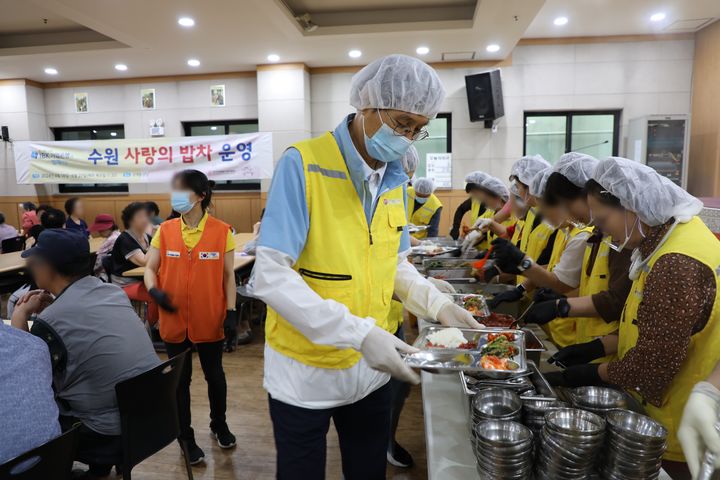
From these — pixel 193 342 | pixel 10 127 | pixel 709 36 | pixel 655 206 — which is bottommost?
pixel 193 342

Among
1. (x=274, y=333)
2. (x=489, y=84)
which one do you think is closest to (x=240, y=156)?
(x=489, y=84)

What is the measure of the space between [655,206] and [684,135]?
5839mm

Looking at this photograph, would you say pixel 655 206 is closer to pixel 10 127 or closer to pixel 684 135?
pixel 684 135

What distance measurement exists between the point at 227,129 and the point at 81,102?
2.55 m

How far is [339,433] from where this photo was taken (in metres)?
1.32

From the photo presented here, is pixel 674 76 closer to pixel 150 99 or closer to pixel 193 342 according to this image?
pixel 193 342

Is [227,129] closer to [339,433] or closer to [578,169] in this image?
[578,169]

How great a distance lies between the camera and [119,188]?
7766 millimetres

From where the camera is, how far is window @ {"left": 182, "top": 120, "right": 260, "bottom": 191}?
24.3ft

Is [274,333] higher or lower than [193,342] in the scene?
higher

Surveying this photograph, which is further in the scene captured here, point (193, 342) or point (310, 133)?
point (310, 133)

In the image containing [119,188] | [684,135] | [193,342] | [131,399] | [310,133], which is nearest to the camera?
[131,399]

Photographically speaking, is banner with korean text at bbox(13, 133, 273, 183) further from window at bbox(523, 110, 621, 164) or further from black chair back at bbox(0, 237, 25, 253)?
window at bbox(523, 110, 621, 164)

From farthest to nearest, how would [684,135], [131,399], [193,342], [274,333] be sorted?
[684,135] → [193,342] → [131,399] → [274,333]
